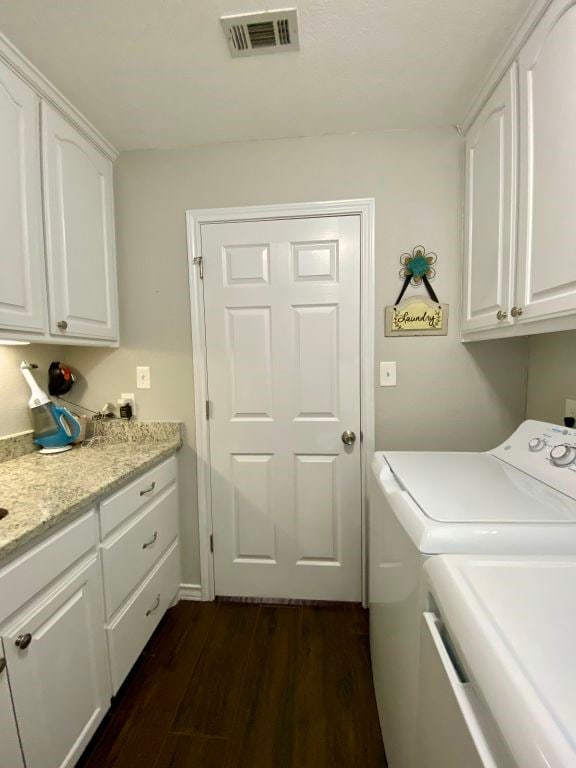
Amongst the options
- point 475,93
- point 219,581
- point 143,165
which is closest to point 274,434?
point 219,581

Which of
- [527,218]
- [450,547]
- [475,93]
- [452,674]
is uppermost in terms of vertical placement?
[475,93]

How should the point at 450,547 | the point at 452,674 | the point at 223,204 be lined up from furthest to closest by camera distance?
the point at 223,204 → the point at 450,547 → the point at 452,674

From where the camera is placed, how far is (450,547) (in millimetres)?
747

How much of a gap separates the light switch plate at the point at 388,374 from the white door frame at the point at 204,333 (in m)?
0.06

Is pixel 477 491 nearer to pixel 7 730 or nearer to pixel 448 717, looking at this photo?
pixel 448 717

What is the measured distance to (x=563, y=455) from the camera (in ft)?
3.34

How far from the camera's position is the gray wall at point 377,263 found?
62.0 inches

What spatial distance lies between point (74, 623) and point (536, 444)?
160 centimetres

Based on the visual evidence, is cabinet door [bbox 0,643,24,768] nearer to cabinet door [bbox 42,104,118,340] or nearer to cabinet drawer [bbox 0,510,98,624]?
cabinet drawer [bbox 0,510,98,624]

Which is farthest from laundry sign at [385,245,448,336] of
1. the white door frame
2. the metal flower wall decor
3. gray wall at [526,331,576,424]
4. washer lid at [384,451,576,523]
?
washer lid at [384,451,576,523]

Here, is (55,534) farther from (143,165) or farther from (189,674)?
(143,165)

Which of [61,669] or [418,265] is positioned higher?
[418,265]

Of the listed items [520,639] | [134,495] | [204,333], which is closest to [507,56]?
[204,333]

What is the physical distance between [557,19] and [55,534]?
2005 millimetres
